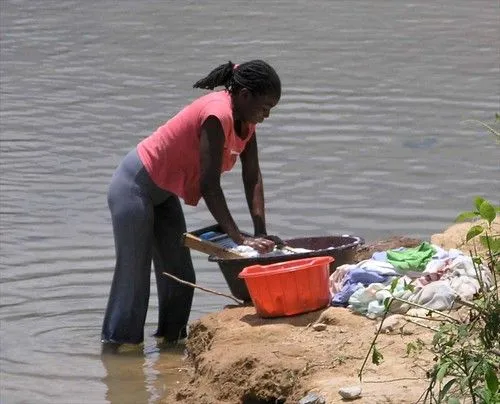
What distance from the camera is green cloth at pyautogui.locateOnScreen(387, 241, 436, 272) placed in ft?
22.1

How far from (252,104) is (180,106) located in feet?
21.6

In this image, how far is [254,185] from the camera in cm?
718

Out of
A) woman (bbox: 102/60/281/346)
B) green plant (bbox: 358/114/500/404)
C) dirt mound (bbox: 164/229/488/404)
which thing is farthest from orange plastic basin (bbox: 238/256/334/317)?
green plant (bbox: 358/114/500/404)

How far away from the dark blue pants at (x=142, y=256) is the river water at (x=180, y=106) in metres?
0.19

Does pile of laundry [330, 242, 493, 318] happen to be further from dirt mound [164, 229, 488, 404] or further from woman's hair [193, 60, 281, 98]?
woman's hair [193, 60, 281, 98]

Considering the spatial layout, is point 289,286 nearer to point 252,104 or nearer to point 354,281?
point 354,281

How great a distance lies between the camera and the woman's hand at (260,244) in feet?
22.3

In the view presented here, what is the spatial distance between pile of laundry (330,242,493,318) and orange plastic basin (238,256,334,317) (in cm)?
15

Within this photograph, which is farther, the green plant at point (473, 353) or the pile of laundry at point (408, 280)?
the pile of laundry at point (408, 280)

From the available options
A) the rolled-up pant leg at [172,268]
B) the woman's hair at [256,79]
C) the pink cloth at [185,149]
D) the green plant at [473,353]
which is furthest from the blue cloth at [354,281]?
the green plant at [473,353]

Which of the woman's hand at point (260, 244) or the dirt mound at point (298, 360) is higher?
the woman's hand at point (260, 244)

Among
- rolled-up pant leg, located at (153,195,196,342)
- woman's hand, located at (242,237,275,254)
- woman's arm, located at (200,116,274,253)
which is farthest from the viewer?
rolled-up pant leg, located at (153,195,196,342)

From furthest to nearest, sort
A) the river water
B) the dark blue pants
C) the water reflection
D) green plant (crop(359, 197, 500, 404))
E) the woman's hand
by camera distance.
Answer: the river water → the dark blue pants → the water reflection → the woman's hand → green plant (crop(359, 197, 500, 404))

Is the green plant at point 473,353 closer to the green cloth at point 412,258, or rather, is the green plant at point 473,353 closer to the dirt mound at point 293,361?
the dirt mound at point 293,361
